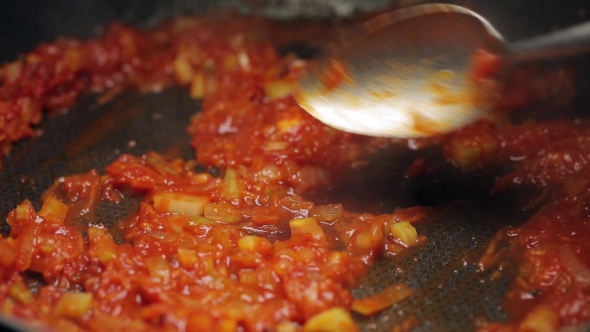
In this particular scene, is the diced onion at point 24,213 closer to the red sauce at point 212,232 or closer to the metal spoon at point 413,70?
the red sauce at point 212,232

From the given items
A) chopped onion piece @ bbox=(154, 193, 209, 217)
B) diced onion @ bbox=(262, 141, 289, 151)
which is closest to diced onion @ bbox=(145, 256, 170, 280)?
chopped onion piece @ bbox=(154, 193, 209, 217)

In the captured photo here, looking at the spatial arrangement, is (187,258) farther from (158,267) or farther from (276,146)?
(276,146)

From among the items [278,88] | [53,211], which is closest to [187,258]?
[53,211]

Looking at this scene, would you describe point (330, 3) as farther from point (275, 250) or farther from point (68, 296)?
point (68, 296)

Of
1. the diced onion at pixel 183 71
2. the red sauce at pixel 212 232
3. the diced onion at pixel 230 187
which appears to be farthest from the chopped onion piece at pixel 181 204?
the diced onion at pixel 183 71

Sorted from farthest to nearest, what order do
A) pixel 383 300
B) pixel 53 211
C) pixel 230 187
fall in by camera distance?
pixel 230 187 < pixel 53 211 < pixel 383 300

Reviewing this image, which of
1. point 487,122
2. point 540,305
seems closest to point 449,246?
point 540,305

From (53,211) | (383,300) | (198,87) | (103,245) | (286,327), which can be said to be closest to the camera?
(286,327)
